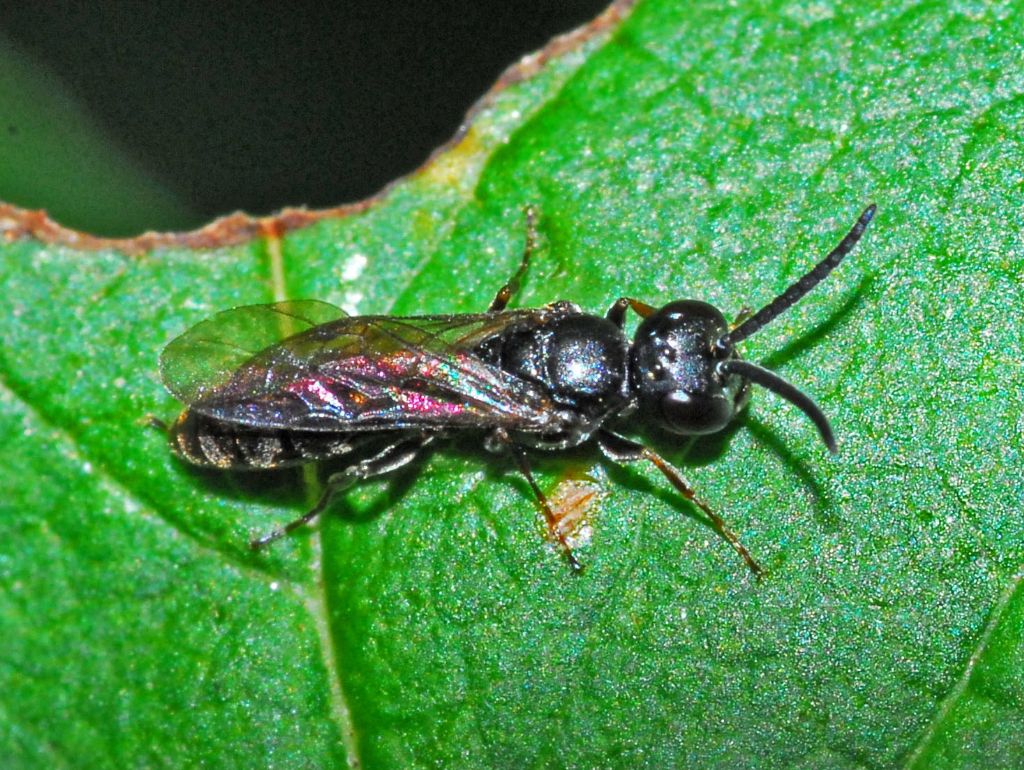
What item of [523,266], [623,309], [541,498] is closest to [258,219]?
[523,266]

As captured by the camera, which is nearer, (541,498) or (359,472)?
(541,498)

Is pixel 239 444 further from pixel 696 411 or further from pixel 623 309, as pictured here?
pixel 696 411

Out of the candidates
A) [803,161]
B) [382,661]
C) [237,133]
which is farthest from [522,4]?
[382,661]

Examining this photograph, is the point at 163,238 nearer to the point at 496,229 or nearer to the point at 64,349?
the point at 64,349

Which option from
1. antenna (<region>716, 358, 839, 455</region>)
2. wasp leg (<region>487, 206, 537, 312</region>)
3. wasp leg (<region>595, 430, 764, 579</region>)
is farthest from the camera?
wasp leg (<region>487, 206, 537, 312</region>)

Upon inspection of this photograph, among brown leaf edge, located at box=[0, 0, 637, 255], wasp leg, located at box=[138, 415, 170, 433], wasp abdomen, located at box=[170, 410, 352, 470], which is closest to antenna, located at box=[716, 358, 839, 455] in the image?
brown leaf edge, located at box=[0, 0, 637, 255]

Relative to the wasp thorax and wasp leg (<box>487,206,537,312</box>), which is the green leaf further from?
the wasp thorax
